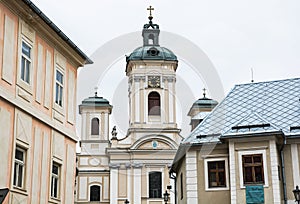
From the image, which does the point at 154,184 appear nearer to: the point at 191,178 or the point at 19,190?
the point at 191,178

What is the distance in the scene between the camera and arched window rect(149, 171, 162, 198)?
4844 cm

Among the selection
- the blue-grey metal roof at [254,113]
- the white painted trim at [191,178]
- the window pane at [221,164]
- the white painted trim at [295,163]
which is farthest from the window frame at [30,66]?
the white painted trim at [295,163]

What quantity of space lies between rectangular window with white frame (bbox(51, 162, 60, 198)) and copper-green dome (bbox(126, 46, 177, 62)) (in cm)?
3272

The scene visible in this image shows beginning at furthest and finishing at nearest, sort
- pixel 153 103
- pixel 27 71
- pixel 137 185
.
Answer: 1. pixel 153 103
2. pixel 137 185
3. pixel 27 71

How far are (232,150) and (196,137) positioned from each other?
2.18 m

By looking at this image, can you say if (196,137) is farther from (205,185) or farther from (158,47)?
(158,47)

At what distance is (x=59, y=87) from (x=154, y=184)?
100 ft

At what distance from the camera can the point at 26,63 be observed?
55.8 feet

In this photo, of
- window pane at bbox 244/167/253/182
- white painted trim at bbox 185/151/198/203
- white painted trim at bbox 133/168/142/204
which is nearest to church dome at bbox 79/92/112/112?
white painted trim at bbox 133/168/142/204

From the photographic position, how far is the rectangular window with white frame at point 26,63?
16.7 meters

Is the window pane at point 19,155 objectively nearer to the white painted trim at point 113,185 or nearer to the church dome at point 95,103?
the white painted trim at point 113,185

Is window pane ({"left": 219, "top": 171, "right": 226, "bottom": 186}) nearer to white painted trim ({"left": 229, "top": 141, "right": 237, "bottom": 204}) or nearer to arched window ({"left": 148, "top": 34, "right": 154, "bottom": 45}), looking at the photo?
white painted trim ({"left": 229, "top": 141, "right": 237, "bottom": 204})

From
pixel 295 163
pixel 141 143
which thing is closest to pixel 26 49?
pixel 295 163

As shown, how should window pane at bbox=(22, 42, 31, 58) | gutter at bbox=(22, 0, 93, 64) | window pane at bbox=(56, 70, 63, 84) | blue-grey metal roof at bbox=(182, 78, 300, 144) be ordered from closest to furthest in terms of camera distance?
1. gutter at bbox=(22, 0, 93, 64)
2. window pane at bbox=(22, 42, 31, 58)
3. window pane at bbox=(56, 70, 63, 84)
4. blue-grey metal roof at bbox=(182, 78, 300, 144)
